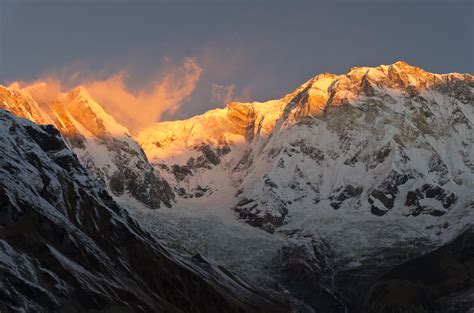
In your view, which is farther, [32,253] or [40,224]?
[40,224]

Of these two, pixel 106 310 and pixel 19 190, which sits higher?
pixel 19 190

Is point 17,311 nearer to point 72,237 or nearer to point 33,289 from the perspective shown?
point 33,289

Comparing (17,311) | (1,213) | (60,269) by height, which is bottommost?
(17,311)

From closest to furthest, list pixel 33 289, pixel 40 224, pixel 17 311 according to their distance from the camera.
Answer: pixel 17 311
pixel 33 289
pixel 40 224

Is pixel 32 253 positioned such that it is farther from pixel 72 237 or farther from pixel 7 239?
pixel 72 237

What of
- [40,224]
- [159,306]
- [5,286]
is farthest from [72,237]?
[5,286]

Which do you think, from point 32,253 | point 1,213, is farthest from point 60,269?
point 1,213

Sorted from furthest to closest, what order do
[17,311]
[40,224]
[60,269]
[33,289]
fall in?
[40,224]
[60,269]
[33,289]
[17,311]

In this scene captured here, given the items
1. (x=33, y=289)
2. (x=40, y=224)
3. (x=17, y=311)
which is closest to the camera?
(x=17, y=311)

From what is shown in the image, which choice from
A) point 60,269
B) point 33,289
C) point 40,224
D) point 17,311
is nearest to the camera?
point 17,311
